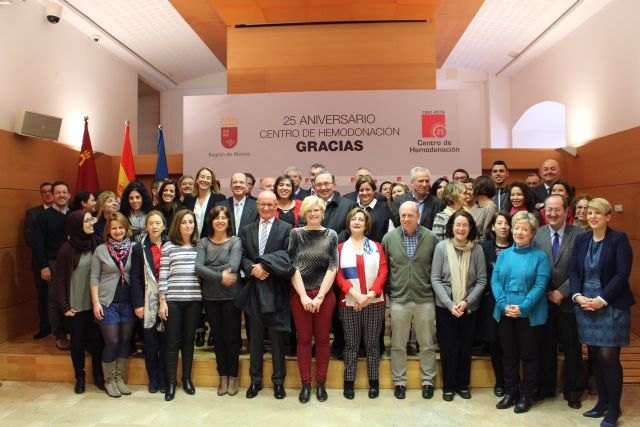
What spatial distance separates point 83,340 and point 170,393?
829 mm

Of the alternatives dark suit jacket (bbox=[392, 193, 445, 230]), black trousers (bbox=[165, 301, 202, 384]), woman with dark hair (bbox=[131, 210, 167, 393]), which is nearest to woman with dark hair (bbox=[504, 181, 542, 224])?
dark suit jacket (bbox=[392, 193, 445, 230])

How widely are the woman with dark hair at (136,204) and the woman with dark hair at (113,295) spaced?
15.8 inches

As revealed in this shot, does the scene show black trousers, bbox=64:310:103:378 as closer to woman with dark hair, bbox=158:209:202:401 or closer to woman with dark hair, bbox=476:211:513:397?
woman with dark hair, bbox=158:209:202:401

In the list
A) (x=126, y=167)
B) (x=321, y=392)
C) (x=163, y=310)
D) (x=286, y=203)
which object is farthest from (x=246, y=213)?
(x=126, y=167)

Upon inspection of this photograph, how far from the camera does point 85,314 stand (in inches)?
150

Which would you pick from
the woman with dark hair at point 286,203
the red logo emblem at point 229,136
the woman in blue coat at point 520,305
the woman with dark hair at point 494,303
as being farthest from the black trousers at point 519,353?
the red logo emblem at point 229,136

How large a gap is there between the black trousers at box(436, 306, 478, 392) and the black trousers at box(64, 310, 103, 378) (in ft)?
8.60

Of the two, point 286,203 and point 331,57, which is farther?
point 331,57

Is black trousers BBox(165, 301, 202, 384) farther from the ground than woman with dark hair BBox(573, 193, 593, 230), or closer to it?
closer to it

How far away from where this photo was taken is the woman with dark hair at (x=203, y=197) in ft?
14.1

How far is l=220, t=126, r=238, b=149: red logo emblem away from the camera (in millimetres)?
6125

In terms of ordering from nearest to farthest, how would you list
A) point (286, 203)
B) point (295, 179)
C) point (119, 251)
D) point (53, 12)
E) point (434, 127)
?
1. point (119, 251)
2. point (286, 203)
3. point (295, 179)
4. point (53, 12)
5. point (434, 127)

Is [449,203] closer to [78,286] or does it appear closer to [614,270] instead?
[614,270]

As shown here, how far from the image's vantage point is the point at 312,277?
3.54 m
